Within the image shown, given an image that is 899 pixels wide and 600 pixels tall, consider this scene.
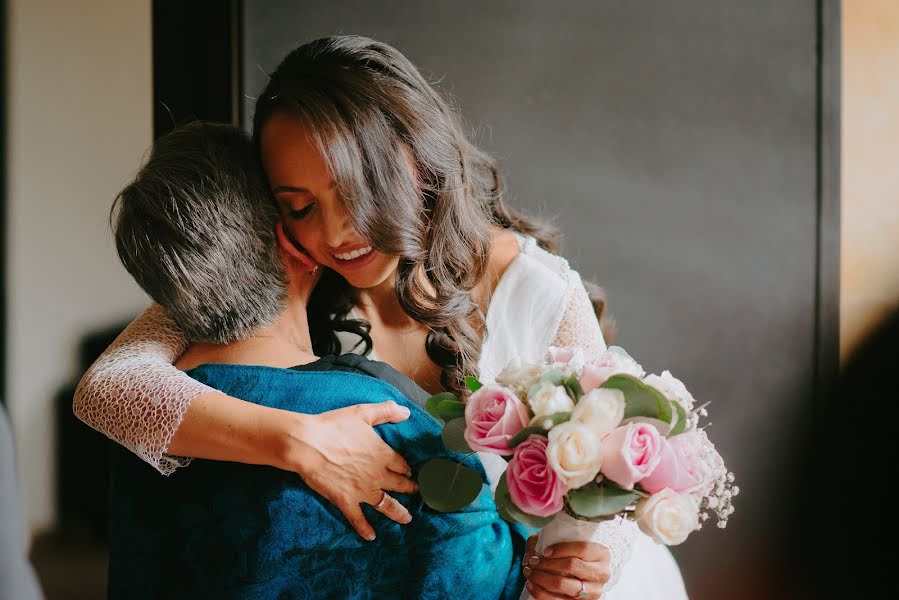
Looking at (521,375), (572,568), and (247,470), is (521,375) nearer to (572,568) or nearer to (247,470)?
(572,568)

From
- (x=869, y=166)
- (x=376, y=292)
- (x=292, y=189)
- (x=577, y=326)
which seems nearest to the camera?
(x=292, y=189)

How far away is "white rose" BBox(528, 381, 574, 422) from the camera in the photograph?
0.96m

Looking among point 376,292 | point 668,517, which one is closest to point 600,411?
point 668,517

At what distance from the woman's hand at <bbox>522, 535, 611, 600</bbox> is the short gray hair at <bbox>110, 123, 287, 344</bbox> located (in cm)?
56

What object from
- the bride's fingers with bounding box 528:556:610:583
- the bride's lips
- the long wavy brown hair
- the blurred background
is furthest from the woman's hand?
A: the blurred background

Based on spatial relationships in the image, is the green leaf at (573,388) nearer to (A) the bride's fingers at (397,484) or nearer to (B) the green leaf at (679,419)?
(B) the green leaf at (679,419)

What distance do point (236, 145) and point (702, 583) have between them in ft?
5.92

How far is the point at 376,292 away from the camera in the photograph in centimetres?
171

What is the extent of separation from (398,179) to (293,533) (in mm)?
610

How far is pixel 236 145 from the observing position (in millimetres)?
1318

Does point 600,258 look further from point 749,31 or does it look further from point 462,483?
point 462,483

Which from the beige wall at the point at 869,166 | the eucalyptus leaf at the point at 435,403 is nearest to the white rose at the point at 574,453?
the eucalyptus leaf at the point at 435,403

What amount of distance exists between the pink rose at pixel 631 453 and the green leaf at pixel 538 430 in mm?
56

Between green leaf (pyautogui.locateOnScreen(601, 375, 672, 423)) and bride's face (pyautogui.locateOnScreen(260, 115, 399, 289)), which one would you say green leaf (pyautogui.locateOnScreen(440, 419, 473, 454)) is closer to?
green leaf (pyautogui.locateOnScreen(601, 375, 672, 423))
